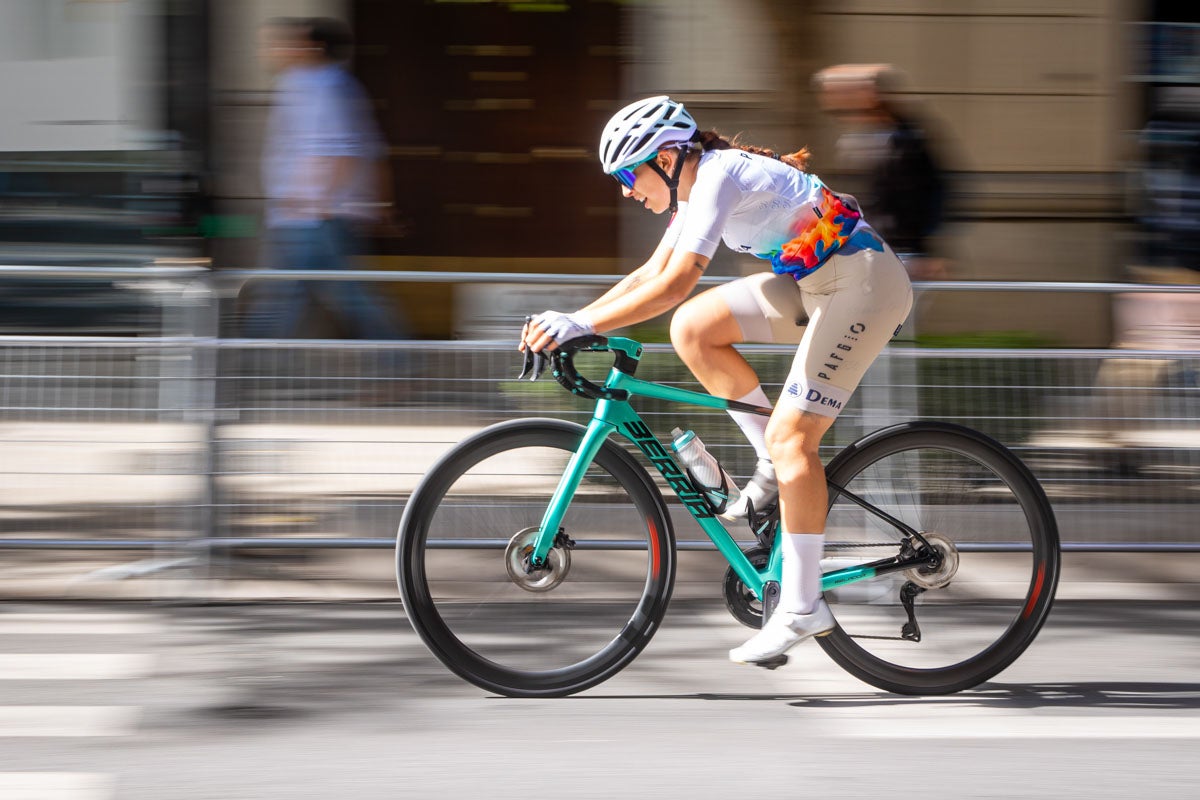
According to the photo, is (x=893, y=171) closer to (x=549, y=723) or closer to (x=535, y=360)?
(x=535, y=360)

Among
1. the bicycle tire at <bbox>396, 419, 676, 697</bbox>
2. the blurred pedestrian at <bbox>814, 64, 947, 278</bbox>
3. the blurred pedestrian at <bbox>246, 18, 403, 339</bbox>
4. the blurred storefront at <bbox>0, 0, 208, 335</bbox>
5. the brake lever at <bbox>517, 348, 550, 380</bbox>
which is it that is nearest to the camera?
the brake lever at <bbox>517, 348, 550, 380</bbox>

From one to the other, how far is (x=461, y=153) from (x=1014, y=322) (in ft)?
17.8

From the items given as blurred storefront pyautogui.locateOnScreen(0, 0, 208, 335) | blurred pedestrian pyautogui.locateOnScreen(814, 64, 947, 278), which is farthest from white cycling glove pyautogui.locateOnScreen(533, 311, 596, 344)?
blurred storefront pyautogui.locateOnScreen(0, 0, 208, 335)

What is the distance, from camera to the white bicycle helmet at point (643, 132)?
4082 millimetres

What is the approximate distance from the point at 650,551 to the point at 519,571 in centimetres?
37

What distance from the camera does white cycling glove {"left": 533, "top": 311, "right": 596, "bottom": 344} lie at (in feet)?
13.0

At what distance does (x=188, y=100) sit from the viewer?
32.3ft

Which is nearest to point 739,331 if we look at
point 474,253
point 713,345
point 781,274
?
point 713,345

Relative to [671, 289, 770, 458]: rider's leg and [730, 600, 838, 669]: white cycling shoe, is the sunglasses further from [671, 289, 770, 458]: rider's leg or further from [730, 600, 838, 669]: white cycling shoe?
[730, 600, 838, 669]: white cycling shoe

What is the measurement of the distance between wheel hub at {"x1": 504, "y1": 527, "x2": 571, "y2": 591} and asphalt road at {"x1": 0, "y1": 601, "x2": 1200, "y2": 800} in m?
0.34

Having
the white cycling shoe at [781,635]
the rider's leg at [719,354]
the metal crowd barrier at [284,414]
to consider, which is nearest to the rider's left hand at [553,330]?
the rider's leg at [719,354]

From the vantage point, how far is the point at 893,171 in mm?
6719

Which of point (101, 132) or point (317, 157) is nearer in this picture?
point (317, 157)

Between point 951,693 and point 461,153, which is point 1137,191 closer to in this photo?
point 461,153
